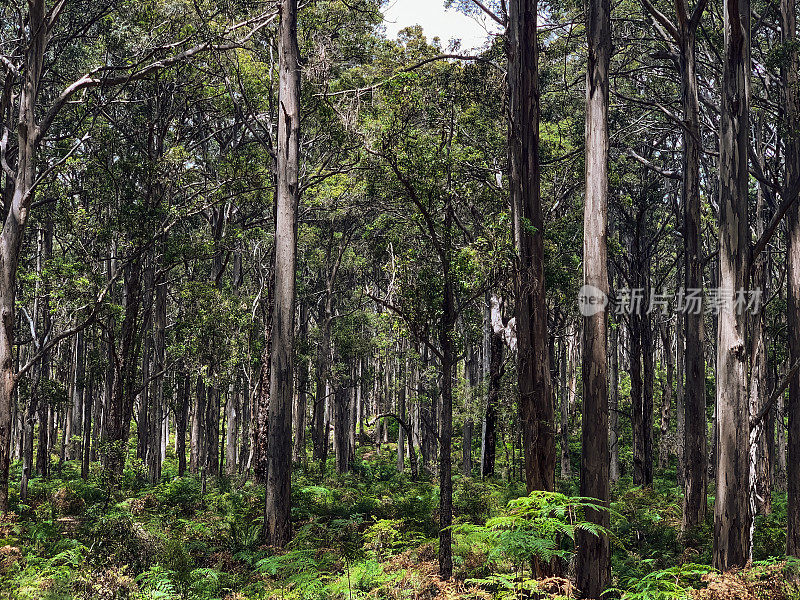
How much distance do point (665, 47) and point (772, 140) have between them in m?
6.07

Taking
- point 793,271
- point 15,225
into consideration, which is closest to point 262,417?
point 15,225

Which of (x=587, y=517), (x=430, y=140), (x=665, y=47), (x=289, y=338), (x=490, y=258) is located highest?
(x=665, y=47)

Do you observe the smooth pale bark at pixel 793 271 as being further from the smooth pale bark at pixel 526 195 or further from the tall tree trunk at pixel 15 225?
the tall tree trunk at pixel 15 225

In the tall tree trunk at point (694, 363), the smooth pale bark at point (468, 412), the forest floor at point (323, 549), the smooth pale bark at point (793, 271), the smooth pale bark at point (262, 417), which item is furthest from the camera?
the smooth pale bark at point (468, 412)

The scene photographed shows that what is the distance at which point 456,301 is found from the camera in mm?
8727

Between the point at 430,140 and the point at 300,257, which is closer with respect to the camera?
the point at 430,140

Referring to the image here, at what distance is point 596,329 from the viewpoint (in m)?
6.91

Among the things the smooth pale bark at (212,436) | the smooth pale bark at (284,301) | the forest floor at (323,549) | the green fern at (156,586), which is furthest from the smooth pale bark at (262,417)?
the green fern at (156,586)

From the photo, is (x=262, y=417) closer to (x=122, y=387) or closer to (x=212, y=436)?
(x=122, y=387)

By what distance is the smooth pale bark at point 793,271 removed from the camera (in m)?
9.75

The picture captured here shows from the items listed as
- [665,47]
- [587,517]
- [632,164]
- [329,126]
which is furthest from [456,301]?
[632,164]

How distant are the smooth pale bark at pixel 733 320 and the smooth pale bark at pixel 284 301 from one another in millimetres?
6513

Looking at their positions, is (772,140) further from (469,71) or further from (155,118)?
(155,118)

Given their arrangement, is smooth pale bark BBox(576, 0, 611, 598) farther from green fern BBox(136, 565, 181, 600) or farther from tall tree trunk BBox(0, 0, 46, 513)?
tall tree trunk BBox(0, 0, 46, 513)
